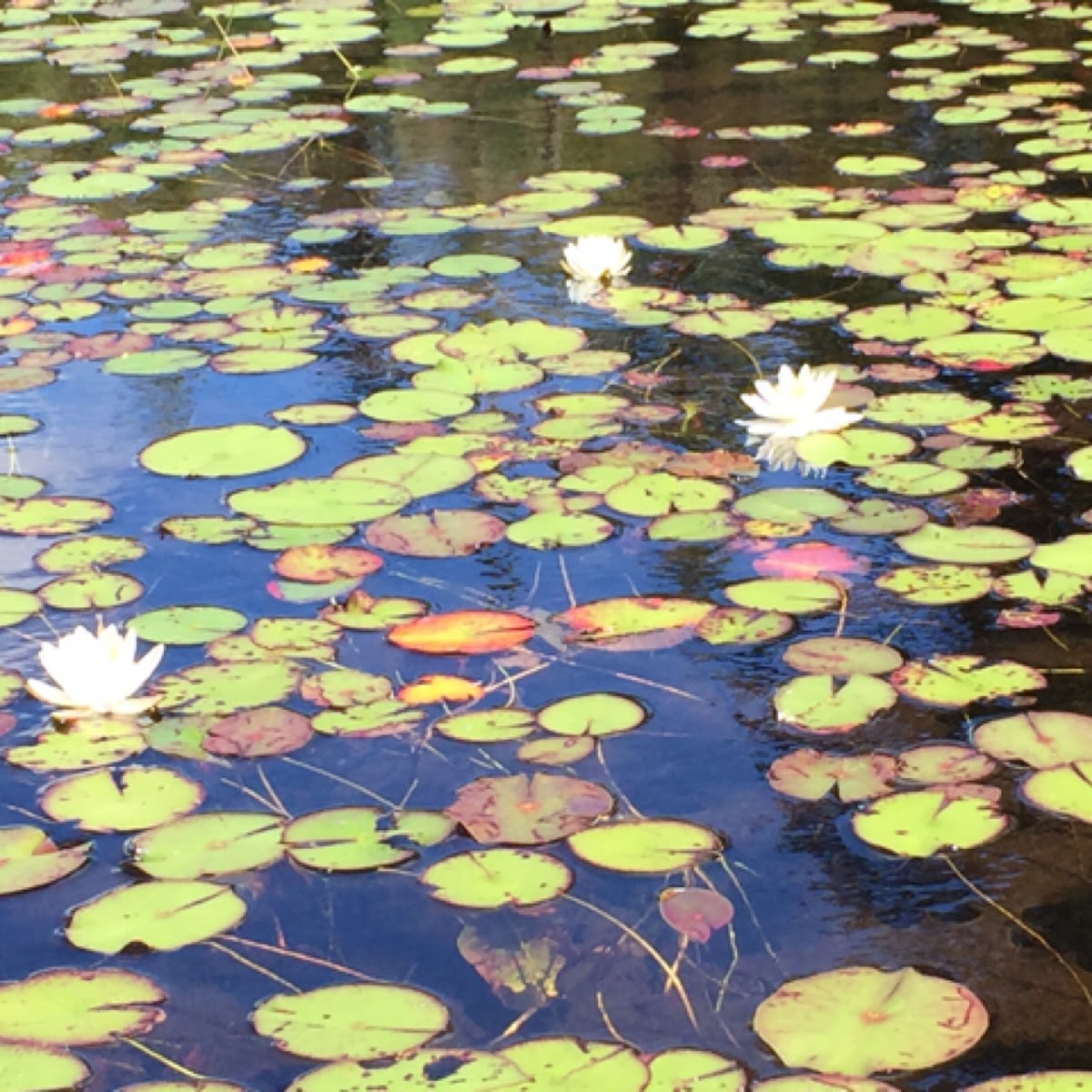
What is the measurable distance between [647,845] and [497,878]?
184mm

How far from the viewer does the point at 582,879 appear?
79.8 inches

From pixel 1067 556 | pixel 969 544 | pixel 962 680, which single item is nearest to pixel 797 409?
pixel 969 544

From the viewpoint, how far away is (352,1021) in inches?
70.1

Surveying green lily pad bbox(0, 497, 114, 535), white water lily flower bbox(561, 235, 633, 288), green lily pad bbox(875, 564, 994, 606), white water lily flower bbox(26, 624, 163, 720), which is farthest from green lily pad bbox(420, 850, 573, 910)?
white water lily flower bbox(561, 235, 633, 288)

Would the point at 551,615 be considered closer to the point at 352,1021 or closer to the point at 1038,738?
the point at 1038,738

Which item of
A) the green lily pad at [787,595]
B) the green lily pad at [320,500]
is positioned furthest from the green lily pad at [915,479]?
the green lily pad at [320,500]

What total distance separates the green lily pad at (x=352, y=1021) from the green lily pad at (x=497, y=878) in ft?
0.57

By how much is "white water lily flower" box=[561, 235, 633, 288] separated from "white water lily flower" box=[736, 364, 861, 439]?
0.89 metres

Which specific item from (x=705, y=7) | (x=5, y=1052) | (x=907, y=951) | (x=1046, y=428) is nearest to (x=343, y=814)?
(x=5, y=1052)

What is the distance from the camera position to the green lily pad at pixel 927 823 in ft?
6.75

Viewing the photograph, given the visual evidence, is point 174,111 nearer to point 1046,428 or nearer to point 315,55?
point 315,55

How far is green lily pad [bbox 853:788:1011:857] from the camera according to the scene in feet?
6.75

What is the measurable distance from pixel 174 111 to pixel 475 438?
3191 millimetres

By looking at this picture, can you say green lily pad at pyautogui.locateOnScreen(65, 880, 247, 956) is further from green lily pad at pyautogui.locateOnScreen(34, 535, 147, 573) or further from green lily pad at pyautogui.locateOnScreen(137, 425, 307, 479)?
green lily pad at pyautogui.locateOnScreen(137, 425, 307, 479)
